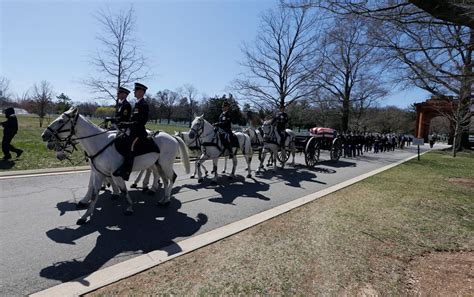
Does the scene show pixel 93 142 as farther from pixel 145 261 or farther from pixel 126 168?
pixel 145 261

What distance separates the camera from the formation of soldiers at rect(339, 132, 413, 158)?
891 inches

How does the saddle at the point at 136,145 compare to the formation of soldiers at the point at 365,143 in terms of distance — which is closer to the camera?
the saddle at the point at 136,145

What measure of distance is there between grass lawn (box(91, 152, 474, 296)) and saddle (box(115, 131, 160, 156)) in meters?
2.67

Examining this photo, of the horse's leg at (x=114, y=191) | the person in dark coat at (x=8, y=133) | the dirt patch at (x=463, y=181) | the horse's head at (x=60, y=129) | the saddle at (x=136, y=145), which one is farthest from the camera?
the dirt patch at (x=463, y=181)

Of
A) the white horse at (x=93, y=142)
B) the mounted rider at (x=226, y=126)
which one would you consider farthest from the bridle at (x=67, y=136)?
the mounted rider at (x=226, y=126)

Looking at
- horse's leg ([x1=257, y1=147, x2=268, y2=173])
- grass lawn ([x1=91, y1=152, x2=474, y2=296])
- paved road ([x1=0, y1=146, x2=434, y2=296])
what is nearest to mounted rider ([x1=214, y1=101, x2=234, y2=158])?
paved road ([x1=0, y1=146, x2=434, y2=296])

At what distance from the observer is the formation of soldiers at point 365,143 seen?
2262 cm

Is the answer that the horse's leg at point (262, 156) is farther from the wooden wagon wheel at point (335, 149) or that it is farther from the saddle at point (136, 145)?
the wooden wagon wheel at point (335, 149)

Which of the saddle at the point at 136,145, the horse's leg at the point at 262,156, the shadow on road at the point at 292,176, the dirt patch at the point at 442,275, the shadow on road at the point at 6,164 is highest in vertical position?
the saddle at the point at 136,145

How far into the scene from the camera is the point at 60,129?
5289 millimetres

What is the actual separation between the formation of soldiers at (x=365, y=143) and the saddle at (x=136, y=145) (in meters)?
16.9

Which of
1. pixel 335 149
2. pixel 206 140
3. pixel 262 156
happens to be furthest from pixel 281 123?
pixel 335 149

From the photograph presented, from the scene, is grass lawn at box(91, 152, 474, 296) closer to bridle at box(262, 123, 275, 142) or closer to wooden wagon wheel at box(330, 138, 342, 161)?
bridle at box(262, 123, 275, 142)

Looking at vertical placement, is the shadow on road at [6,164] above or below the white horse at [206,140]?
below
